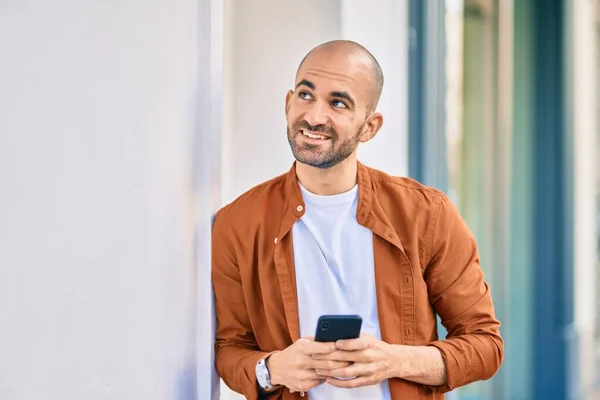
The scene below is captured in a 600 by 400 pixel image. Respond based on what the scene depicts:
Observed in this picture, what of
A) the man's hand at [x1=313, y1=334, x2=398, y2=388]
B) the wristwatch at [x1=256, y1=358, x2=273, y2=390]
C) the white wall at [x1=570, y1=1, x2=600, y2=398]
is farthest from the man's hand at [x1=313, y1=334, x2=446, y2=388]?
the white wall at [x1=570, y1=1, x2=600, y2=398]

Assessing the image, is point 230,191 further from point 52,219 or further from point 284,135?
point 52,219

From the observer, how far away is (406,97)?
340 cm

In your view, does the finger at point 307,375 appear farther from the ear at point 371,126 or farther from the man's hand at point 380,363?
the ear at point 371,126

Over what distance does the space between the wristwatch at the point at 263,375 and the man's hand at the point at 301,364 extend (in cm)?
1

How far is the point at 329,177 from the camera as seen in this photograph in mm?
2014

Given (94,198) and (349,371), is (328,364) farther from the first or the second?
(94,198)

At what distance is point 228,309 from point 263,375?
219 mm

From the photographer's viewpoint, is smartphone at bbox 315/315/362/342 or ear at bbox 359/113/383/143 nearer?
smartphone at bbox 315/315/362/342

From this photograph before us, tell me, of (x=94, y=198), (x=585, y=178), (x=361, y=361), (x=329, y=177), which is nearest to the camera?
(x=94, y=198)

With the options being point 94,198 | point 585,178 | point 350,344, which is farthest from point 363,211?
point 585,178

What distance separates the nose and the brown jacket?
0.67ft

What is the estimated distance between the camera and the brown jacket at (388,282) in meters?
1.94

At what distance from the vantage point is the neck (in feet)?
6.56

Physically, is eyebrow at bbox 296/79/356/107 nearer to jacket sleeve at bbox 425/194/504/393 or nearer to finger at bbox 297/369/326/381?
jacket sleeve at bbox 425/194/504/393
